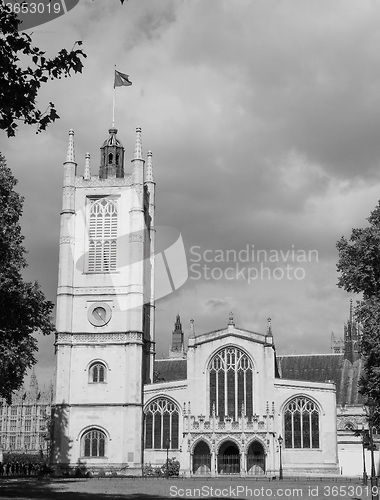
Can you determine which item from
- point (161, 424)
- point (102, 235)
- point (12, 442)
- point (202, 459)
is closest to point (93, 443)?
point (161, 424)

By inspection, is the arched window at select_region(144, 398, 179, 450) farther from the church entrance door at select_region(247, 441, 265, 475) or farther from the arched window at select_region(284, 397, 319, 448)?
the arched window at select_region(284, 397, 319, 448)

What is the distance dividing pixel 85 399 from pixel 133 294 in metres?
9.80

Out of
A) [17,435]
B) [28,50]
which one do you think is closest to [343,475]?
[28,50]

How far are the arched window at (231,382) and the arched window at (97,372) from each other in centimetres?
915

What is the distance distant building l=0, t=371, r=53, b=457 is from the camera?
471 ft

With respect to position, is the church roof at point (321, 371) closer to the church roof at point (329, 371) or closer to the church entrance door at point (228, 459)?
the church roof at point (329, 371)

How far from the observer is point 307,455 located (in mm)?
60750

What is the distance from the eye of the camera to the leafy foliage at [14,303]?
110 feet

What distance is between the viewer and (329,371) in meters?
81.0

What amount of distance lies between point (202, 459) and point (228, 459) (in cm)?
218

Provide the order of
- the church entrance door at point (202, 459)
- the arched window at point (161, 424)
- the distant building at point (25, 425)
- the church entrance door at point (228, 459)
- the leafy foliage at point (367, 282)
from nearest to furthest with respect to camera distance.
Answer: the leafy foliage at point (367, 282)
the church entrance door at point (228, 459)
the church entrance door at point (202, 459)
the arched window at point (161, 424)
the distant building at point (25, 425)

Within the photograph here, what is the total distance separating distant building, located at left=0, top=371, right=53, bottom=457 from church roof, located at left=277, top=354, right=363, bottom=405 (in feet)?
239

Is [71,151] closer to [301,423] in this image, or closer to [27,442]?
[301,423]

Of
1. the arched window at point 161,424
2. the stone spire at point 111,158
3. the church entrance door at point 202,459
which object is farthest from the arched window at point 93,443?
the stone spire at point 111,158
